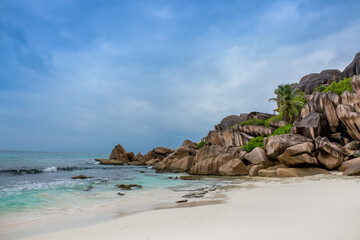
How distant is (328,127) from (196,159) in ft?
51.8

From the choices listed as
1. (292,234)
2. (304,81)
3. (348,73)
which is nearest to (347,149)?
(292,234)

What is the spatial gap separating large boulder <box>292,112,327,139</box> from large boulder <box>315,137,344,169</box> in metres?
3.49

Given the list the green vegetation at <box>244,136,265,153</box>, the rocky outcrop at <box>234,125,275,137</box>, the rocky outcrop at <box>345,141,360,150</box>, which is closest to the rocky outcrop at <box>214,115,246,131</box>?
the rocky outcrop at <box>234,125,275,137</box>

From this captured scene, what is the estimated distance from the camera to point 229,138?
4072 cm

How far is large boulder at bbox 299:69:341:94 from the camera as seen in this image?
5322 centimetres

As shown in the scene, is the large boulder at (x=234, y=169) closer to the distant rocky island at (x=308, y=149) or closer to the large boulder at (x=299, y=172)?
the distant rocky island at (x=308, y=149)

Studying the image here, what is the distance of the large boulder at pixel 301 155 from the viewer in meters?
18.1

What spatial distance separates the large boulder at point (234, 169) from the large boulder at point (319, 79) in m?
41.6

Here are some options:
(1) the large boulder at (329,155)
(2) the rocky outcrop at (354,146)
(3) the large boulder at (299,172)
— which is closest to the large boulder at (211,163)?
(3) the large boulder at (299,172)

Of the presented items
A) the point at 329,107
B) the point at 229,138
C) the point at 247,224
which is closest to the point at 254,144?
the point at 229,138

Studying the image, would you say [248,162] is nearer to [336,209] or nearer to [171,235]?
[336,209]

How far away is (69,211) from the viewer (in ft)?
31.1

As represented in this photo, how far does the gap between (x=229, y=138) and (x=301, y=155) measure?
884 inches

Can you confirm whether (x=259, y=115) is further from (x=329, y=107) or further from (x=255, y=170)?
(x=255, y=170)
